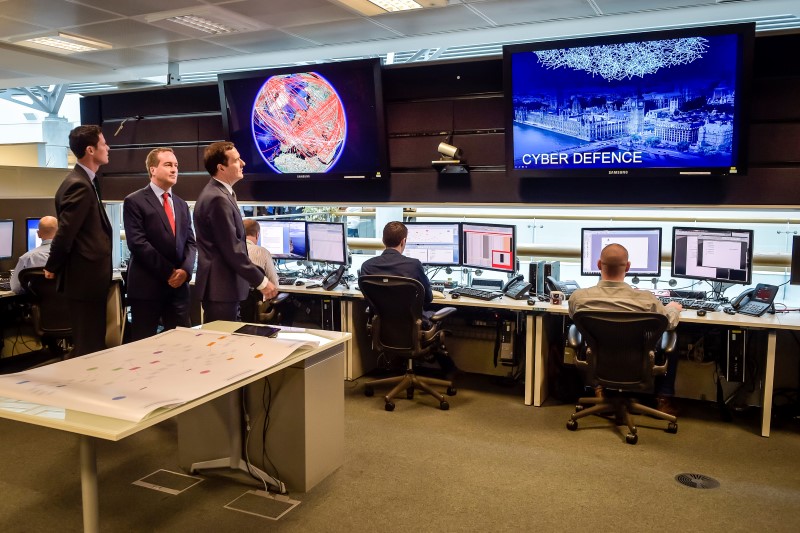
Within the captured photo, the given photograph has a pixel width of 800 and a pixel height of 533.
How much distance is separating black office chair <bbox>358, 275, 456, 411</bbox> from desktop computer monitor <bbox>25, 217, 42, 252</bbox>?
3176 mm

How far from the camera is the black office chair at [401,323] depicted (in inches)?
158

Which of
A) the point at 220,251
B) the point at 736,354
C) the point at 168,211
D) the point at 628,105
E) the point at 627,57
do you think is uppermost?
the point at 627,57

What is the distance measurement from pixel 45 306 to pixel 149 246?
150cm

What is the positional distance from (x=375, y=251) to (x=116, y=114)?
2927mm

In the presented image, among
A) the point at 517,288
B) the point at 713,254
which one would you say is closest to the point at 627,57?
the point at 713,254

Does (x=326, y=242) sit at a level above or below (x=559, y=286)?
above

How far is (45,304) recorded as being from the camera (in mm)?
4699

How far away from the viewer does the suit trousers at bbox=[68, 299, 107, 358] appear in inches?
138

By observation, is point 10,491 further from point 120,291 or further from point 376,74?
point 376,74

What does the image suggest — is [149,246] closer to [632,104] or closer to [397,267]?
[397,267]

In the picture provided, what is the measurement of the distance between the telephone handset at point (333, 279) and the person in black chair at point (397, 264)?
2.82ft

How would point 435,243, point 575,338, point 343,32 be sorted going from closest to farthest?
point 575,338
point 435,243
point 343,32

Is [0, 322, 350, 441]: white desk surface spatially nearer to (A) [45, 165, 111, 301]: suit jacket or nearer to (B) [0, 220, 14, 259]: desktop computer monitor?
(A) [45, 165, 111, 301]: suit jacket

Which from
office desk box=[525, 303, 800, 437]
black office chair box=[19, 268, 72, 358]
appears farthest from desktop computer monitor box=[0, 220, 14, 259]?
office desk box=[525, 303, 800, 437]
